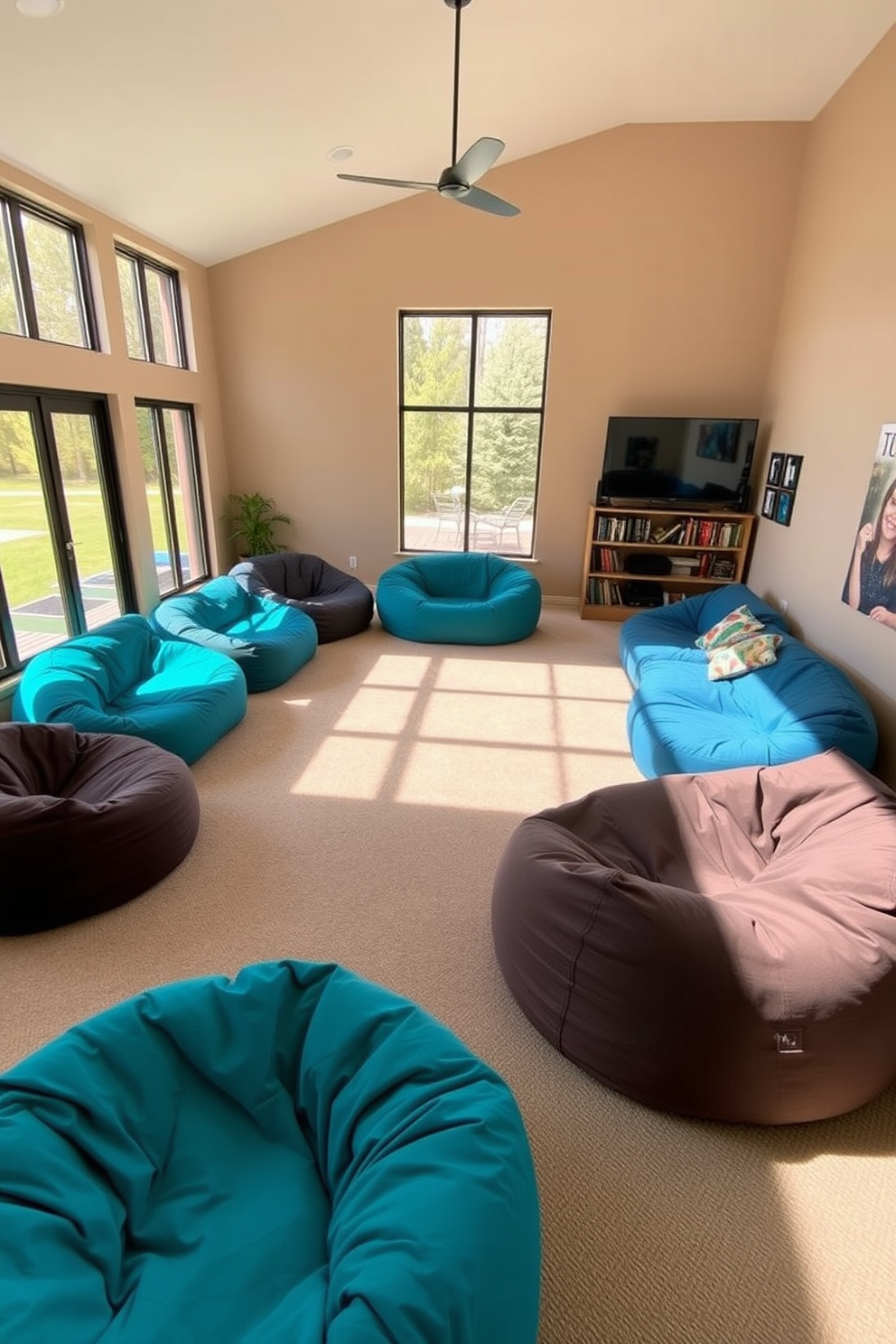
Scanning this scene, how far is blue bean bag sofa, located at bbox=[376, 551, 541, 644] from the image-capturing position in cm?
545

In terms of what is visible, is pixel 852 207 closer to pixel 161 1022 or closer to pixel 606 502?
pixel 606 502

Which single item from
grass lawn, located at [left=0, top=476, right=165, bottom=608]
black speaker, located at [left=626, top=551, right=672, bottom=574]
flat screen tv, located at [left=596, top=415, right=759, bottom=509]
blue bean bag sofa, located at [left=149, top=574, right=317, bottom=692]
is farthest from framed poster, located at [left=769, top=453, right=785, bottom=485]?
grass lawn, located at [left=0, top=476, right=165, bottom=608]

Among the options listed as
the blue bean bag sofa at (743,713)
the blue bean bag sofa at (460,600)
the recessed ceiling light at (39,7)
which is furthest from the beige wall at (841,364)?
the recessed ceiling light at (39,7)

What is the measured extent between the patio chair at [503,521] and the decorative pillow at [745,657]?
2977 mm

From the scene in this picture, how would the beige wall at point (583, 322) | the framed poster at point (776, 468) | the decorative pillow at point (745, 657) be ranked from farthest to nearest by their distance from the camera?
1. the framed poster at point (776, 468)
2. the beige wall at point (583, 322)
3. the decorative pillow at point (745, 657)

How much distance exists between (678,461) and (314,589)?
11.3 feet

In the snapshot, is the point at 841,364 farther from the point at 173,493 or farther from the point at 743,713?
the point at 173,493

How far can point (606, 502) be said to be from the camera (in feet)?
19.8

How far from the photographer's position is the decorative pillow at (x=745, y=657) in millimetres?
3855

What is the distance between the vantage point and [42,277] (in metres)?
4.21

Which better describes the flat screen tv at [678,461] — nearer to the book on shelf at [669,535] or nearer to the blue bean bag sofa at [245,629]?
the book on shelf at [669,535]

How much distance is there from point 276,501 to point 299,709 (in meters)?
3.28

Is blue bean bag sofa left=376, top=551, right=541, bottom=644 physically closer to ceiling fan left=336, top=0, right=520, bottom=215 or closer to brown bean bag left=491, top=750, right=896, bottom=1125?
ceiling fan left=336, top=0, right=520, bottom=215

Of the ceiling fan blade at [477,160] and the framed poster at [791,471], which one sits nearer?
the ceiling fan blade at [477,160]
